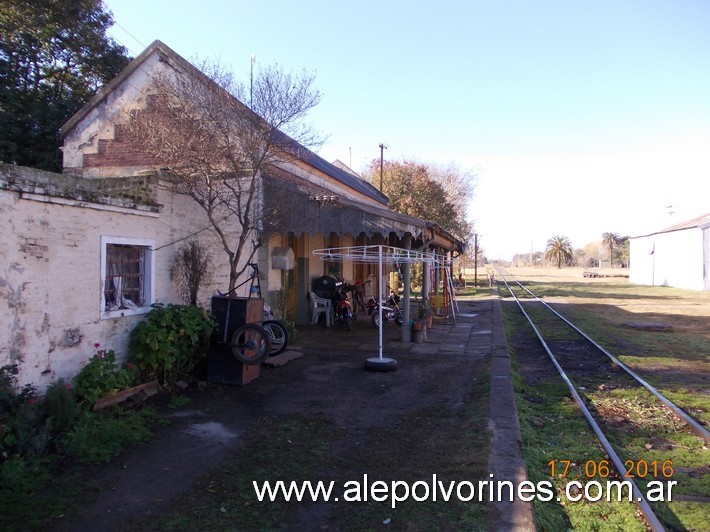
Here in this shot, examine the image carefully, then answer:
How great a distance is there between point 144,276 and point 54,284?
1.75 metres

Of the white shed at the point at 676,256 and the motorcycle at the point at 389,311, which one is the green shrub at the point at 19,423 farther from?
the white shed at the point at 676,256

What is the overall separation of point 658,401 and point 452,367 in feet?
10.6

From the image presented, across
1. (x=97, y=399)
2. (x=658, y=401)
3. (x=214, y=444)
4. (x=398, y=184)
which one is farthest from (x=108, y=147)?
(x=398, y=184)

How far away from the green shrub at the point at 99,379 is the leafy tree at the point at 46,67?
12.8 meters

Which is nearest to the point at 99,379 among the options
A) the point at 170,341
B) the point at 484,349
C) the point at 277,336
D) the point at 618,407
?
the point at 170,341

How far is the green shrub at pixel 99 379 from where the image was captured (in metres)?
5.63

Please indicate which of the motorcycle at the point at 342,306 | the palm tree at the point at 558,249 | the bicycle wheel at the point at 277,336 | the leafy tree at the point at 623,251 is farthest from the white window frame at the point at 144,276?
the leafy tree at the point at 623,251

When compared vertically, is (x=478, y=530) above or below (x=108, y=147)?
below

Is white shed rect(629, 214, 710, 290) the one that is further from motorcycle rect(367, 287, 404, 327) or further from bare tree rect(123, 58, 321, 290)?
bare tree rect(123, 58, 321, 290)

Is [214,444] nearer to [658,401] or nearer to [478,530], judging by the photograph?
[478,530]

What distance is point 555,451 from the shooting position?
530 cm

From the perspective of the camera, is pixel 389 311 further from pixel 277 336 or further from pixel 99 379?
pixel 99 379

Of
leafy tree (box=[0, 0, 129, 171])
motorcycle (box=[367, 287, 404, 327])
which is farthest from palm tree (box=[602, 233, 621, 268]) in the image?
leafy tree (box=[0, 0, 129, 171])
